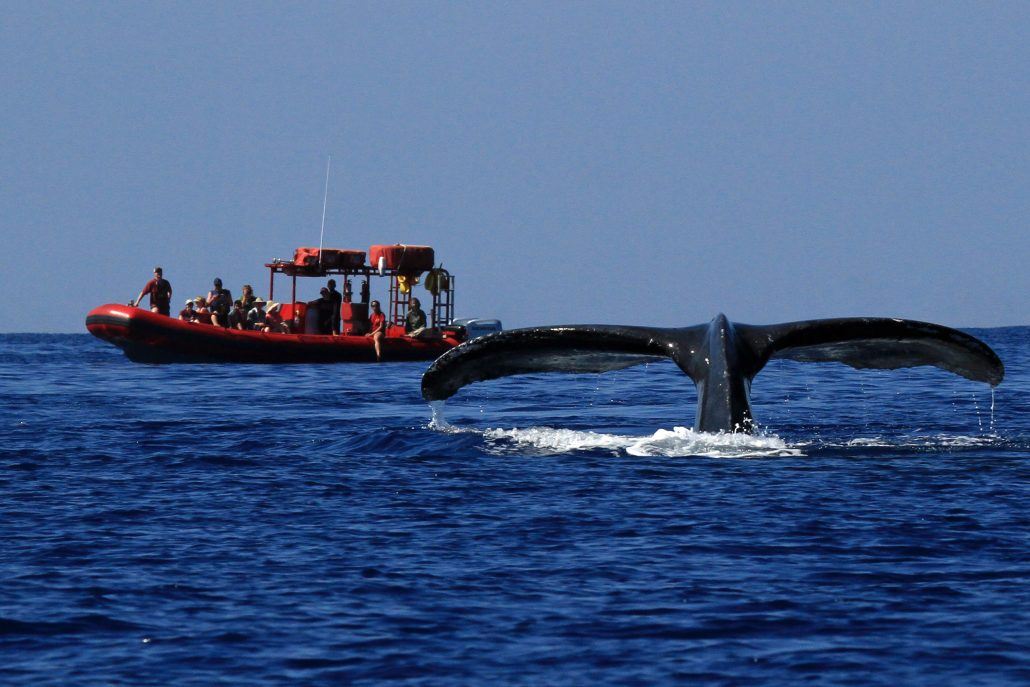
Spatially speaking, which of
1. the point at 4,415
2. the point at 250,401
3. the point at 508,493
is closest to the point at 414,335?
the point at 250,401

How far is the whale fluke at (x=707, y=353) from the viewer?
12359mm

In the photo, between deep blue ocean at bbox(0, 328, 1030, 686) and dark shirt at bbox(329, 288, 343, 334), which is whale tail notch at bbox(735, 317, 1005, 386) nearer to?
deep blue ocean at bbox(0, 328, 1030, 686)

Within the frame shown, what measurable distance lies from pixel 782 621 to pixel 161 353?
3035 cm

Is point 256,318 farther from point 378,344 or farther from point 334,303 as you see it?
point 378,344

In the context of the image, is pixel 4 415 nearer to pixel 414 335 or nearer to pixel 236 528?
pixel 236 528

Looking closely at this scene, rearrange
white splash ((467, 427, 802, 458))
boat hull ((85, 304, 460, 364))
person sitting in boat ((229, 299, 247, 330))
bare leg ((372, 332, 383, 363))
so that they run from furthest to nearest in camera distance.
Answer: person sitting in boat ((229, 299, 247, 330)) → bare leg ((372, 332, 383, 363)) → boat hull ((85, 304, 460, 364)) → white splash ((467, 427, 802, 458))

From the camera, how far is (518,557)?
28.0 feet

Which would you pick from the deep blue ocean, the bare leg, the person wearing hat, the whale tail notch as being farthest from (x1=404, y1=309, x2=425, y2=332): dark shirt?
the whale tail notch

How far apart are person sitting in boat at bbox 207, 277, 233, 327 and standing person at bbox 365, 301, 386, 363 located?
3518mm

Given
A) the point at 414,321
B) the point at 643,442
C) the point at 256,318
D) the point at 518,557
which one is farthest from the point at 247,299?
the point at 518,557

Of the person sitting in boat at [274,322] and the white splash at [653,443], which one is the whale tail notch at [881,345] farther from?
the person sitting in boat at [274,322]

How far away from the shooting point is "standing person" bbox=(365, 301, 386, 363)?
36.9m

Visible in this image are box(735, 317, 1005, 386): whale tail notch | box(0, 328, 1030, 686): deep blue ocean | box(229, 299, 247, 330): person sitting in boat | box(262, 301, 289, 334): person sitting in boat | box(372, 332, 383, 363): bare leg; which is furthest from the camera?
box(262, 301, 289, 334): person sitting in boat

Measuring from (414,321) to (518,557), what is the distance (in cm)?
3034
